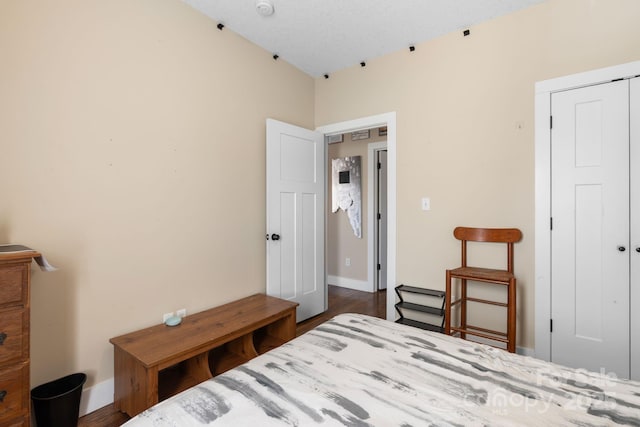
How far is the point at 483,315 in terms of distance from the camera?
252 centimetres

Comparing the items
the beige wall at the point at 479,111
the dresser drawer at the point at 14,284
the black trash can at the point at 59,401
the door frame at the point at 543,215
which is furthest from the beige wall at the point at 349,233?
the dresser drawer at the point at 14,284

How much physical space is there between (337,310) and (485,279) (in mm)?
1814

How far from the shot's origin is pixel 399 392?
987mm

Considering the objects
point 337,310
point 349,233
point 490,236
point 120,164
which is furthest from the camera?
point 349,233

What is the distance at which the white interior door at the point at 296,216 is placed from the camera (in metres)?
2.88

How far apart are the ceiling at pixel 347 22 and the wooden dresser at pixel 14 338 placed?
2.03m

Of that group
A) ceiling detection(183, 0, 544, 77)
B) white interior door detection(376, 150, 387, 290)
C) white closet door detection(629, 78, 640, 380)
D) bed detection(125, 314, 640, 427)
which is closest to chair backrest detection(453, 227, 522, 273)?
white closet door detection(629, 78, 640, 380)

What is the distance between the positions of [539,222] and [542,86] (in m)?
0.97

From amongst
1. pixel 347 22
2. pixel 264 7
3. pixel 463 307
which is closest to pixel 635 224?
pixel 463 307

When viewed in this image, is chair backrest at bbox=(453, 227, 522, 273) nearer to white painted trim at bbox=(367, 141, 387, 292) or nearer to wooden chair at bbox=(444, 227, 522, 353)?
wooden chair at bbox=(444, 227, 522, 353)

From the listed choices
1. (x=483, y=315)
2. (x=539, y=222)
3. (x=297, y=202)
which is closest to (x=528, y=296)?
(x=483, y=315)

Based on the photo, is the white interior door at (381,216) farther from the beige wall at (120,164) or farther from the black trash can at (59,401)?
the black trash can at (59,401)

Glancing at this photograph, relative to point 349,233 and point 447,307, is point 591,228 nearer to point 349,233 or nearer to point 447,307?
point 447,307

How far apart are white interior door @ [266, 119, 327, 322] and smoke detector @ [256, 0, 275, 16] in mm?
829
